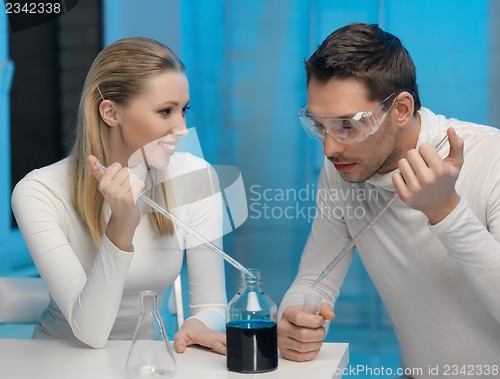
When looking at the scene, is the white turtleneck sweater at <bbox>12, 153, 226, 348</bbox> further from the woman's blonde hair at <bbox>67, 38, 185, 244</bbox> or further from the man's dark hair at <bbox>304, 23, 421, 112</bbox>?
the man's dark hair at <bbox>304, 23, 421, 112</bbox>

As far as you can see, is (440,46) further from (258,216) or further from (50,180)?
(50,180)

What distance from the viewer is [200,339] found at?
1457 mm

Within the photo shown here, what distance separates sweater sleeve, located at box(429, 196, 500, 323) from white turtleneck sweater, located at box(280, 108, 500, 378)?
5 centimetres

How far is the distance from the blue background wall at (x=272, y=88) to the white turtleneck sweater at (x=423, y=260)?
1640 mm

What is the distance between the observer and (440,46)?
10.5 ft

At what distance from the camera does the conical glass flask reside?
127 cm

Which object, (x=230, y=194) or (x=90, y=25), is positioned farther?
(x=90, y=25)

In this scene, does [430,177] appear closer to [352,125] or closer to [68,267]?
[352,125]

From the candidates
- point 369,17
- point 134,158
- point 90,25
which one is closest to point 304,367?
point 134,158

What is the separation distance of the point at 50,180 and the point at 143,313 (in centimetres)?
62

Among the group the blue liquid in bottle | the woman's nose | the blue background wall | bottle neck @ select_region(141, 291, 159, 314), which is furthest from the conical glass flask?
the blue background wall

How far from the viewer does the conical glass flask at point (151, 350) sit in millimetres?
1273

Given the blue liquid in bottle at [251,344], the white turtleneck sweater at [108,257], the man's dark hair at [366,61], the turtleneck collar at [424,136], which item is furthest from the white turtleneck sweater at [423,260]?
the blue liquid in bottle at [251,344]

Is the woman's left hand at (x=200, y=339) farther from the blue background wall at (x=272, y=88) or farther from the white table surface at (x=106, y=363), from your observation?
the blue background wall at (x=272, y=88)
